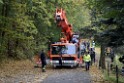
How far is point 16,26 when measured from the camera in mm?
34031

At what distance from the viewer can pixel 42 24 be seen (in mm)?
44844

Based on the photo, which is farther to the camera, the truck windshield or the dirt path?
the truck windshield

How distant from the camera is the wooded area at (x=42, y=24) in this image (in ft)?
65.6

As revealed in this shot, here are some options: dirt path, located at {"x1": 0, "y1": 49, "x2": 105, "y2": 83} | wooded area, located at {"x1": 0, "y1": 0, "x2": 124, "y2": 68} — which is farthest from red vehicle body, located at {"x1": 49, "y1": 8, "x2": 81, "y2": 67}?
dirt path, located at {"x1": 0, "y1": 49, "x2": 105, "y2": 83}

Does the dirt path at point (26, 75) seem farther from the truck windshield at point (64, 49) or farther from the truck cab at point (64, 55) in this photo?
the truck windshield at point (64, 49)

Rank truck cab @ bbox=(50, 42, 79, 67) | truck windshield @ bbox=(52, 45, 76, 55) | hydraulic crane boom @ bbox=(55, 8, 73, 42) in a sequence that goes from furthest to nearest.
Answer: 1. hydraulic crane boom @ bbox=(55, 8, 73, 42)
2. truck windshield @ bbox=(52, 45, 76, 55)
3. truck cab @ bbox=(50, 42, 79, 67)

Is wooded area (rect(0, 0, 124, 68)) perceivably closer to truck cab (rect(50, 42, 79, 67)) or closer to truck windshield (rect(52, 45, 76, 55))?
truck windshield (rect(52, 45, 76, 55))

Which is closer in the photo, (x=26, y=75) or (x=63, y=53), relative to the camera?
(x=26, y=75)

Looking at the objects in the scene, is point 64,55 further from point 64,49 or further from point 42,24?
point 42,24

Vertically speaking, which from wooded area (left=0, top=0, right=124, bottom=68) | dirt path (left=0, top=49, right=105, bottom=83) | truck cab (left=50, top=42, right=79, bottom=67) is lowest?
dirt path (left=0, top=49, right=105, bottom=83)

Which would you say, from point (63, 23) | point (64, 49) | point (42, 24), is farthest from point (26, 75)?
point (42, 24)

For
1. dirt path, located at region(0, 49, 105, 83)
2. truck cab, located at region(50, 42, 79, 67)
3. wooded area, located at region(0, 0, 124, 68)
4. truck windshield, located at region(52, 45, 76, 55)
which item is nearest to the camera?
wooded area, located at region(0, 0, 124, 68)

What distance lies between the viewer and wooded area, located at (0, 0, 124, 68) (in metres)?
20.0

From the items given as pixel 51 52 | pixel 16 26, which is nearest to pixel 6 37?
pixel 16 26
